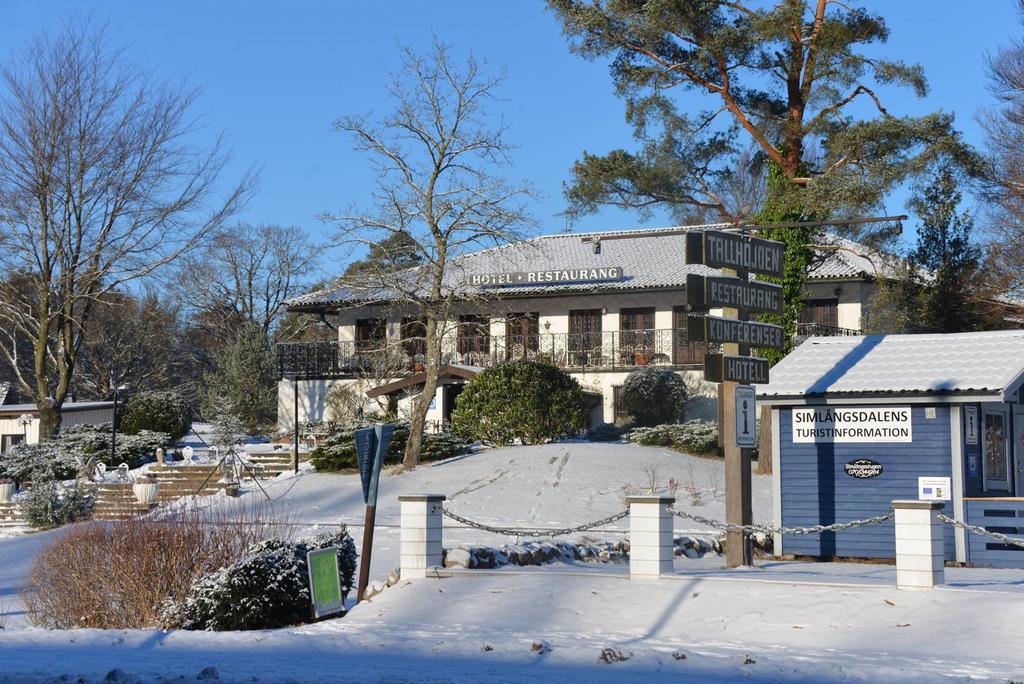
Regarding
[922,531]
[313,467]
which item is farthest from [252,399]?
[922,531]

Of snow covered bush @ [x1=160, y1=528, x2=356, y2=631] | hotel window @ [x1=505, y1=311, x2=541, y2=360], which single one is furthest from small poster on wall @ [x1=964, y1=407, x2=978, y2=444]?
hotel window @ [x1=505, y1=311, x2=541, y2=360]

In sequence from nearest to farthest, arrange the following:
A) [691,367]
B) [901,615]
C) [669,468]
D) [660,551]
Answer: [901,615] → [660,551] → [669,468] → [691,367]

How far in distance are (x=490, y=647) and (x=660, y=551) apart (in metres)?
3.73

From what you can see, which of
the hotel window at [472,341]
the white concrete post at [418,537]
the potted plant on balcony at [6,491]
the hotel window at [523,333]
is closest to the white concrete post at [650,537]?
the white concrete post at [418,537]

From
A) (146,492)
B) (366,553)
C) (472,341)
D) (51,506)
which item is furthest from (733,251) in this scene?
(472,341)

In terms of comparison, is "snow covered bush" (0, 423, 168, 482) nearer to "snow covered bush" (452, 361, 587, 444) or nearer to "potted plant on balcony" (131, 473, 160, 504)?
"potted plant on balcony" (131, 473, 160, 504)

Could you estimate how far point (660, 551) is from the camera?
14484mm

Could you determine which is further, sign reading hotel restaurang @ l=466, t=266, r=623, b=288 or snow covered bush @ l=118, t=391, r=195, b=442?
sign reading hotel restaurang @ l=466, t=266, r=623, b=288

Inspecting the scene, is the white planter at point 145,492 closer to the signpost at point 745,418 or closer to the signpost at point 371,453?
the signpost at point 371,453

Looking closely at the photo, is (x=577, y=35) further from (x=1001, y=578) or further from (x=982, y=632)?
(x=982, y=632)

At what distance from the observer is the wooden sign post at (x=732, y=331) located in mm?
16547

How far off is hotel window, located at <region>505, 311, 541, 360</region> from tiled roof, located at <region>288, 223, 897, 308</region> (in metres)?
0.98

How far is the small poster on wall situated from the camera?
60.5 feet

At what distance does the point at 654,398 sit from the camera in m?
39.0
